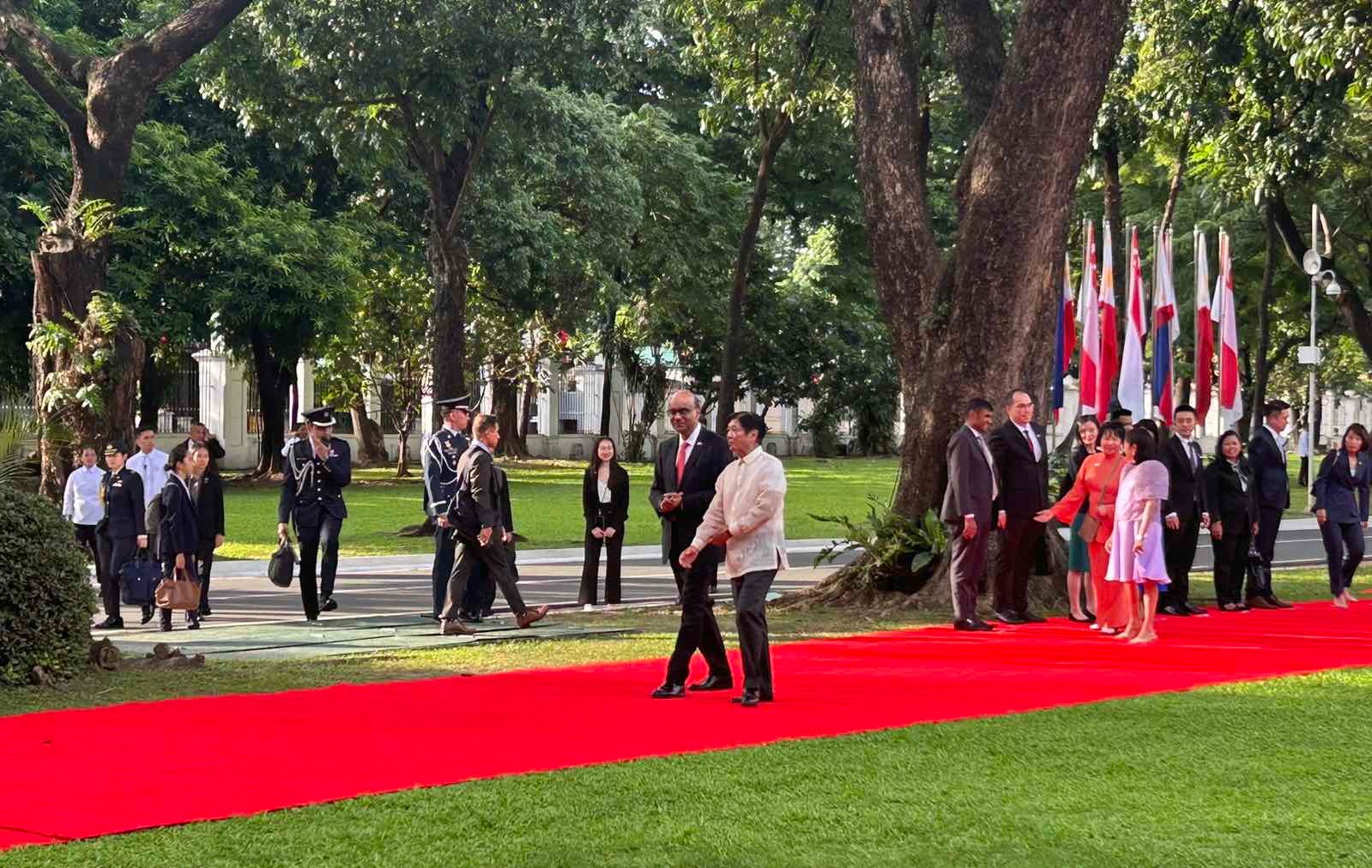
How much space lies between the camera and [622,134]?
42.7 meters

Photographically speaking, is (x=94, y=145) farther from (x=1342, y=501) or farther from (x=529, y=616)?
(x=1342, y=501)

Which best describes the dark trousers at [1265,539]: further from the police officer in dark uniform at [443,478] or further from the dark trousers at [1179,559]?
the police officer in dark uniform at [443,478]

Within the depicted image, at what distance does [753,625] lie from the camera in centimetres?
1016

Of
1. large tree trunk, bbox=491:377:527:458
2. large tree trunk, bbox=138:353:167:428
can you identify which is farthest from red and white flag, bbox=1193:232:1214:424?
large tree trunk, bbox=491:377:527:458

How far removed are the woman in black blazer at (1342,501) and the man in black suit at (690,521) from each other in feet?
22.7

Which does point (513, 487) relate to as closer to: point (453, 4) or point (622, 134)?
point (622, 134)

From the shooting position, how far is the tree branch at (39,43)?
20266 millimetres

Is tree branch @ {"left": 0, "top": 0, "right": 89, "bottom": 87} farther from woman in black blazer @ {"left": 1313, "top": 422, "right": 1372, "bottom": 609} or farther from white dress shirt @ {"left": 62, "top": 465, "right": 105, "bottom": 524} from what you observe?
woman in black blazer @ {"left": 1313, "top": 422, "right": 1372, "bottom": 609}

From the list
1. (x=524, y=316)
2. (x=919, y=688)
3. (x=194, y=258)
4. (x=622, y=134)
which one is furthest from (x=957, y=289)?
(x=524, y=316)

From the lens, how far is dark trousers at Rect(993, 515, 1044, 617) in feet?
49.8

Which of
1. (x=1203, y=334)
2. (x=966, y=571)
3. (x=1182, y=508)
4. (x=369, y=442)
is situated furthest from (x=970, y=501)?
(x=369, y=442)

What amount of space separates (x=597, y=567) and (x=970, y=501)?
12.9 ft

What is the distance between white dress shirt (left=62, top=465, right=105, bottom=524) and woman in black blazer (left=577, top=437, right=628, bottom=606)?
14.3ft

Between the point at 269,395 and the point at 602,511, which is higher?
the point at 269,395
